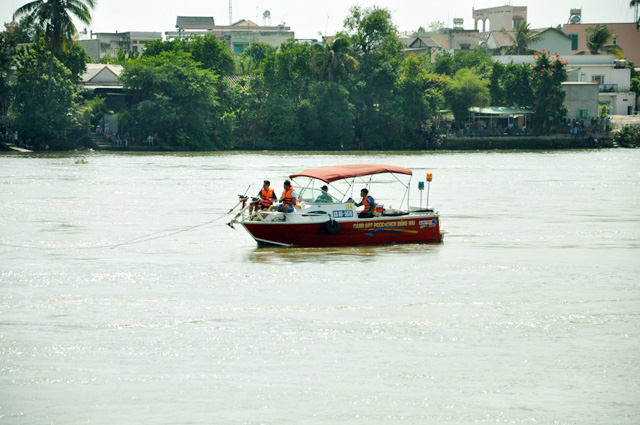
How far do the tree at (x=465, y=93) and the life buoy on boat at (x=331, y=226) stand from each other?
49867 mm

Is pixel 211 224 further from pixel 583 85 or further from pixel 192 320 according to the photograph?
pixel 583 85

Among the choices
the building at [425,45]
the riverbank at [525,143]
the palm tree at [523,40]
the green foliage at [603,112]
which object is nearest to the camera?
the riverbank at [525,143]

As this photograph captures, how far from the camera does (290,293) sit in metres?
17.2

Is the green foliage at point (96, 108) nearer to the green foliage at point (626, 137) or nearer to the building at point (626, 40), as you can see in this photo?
the green foliage at point (626, 137)

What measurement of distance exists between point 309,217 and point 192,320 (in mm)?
6533

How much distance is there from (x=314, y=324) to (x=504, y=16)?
4030 inches

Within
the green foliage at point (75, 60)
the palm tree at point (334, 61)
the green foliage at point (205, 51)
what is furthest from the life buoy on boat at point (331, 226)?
the green foliage at point (205, 51)

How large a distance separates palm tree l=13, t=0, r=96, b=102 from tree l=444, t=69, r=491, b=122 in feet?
85.4

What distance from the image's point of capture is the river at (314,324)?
1145cm

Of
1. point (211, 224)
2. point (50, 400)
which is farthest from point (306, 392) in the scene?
point (211, 224)

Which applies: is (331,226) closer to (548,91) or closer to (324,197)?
(324,197)

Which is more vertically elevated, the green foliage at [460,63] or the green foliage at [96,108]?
the green foliage at [460,63]

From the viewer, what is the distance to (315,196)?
21453 millimetres

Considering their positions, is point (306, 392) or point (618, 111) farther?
point (618, 111)
